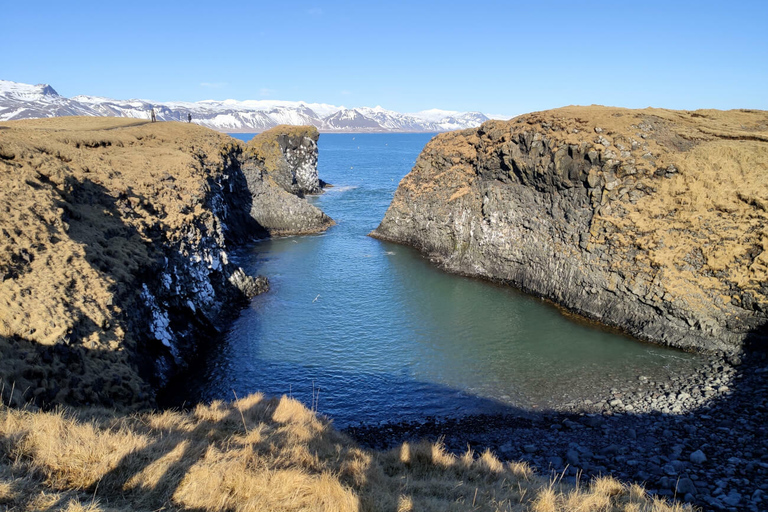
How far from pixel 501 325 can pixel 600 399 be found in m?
9.63

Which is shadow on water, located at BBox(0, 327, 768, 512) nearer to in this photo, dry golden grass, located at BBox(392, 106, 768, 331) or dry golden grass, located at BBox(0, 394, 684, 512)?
dry golden grass, located at BBox(0, 394, 684, 512)

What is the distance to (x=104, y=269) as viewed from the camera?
19.8 meters

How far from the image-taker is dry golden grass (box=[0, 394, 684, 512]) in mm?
8289

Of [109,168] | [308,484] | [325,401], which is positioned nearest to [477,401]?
[325,401]

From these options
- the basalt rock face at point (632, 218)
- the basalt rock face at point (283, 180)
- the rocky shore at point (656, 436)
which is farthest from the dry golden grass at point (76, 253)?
the basalt rock face at point (632, 218)

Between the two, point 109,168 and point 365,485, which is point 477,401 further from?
point 109,168

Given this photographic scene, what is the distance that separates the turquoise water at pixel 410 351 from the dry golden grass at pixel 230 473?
765cm

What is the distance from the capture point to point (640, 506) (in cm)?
1123

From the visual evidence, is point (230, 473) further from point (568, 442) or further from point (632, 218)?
point (632, 218)

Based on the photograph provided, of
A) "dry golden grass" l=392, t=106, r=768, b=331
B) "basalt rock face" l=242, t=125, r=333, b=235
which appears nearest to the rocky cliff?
"basalt rock face" l=242, t=125, r=333, b=235

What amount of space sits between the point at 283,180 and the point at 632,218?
2256 inches

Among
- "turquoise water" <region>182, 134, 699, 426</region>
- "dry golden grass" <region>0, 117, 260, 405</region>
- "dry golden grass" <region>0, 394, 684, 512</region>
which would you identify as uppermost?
"dry golden grass" <region>0, 117, 260, 405</region>

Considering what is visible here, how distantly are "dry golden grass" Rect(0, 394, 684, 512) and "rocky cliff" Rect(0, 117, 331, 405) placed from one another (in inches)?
126

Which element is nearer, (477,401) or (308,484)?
(308,484)
